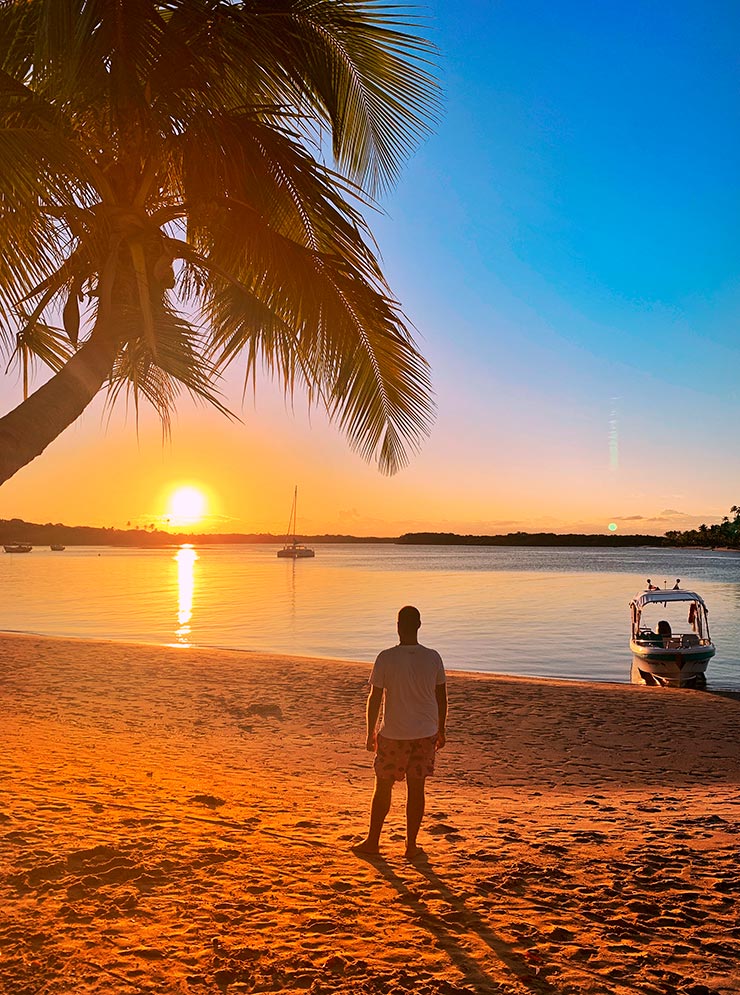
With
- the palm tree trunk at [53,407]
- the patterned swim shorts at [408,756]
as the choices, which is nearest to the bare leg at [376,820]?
the patterned swim shorts at [408,756]

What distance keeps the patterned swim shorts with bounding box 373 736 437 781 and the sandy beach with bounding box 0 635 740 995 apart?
70 cm

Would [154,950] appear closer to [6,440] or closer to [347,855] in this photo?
[347,855]

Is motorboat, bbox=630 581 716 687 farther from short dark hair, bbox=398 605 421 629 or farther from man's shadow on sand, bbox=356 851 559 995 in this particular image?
short dark hair, bbox=398 605 421 629

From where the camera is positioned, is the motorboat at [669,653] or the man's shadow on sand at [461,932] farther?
the motorboat at [669,653]

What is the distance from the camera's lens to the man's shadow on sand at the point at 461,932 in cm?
409

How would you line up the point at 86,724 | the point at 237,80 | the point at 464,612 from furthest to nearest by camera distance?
the point at 464,612 < the point at 86,724 < the point at 237,80

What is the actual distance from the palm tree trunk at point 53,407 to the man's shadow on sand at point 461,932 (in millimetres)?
3611

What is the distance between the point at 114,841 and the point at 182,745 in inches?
246

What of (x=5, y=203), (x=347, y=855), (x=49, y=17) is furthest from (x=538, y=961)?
(x=49, y=17)

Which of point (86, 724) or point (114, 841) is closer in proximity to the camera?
point (114, 841)

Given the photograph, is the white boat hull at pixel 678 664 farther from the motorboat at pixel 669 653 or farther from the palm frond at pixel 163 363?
the palm frond at pixel 163 363

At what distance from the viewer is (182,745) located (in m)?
11.9

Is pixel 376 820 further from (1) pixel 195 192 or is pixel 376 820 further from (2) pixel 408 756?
(1) pixel 195 192

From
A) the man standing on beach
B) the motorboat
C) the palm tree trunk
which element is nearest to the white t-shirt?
the man standing on beach
